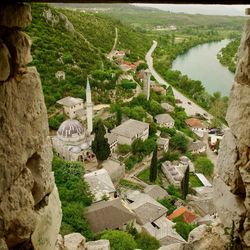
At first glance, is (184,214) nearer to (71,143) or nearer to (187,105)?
(71,143)

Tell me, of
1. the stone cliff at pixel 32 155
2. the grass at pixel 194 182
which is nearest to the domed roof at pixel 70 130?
the grass at pixel 194 182

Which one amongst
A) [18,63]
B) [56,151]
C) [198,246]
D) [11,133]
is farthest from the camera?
[56,151]

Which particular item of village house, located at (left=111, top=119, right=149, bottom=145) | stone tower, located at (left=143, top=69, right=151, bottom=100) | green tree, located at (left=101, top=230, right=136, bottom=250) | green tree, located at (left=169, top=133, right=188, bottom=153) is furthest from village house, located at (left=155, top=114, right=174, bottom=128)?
green tree, located at (left=101, top=230, right=136, bottom=250)

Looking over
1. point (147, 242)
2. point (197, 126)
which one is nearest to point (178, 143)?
point (197, 126)

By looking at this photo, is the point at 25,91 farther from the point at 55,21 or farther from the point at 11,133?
the point at 55,21

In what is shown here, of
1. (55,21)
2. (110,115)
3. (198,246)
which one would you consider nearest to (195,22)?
(55,21)

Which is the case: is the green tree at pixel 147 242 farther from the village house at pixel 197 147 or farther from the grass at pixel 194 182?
the village house at pixel 197 147
